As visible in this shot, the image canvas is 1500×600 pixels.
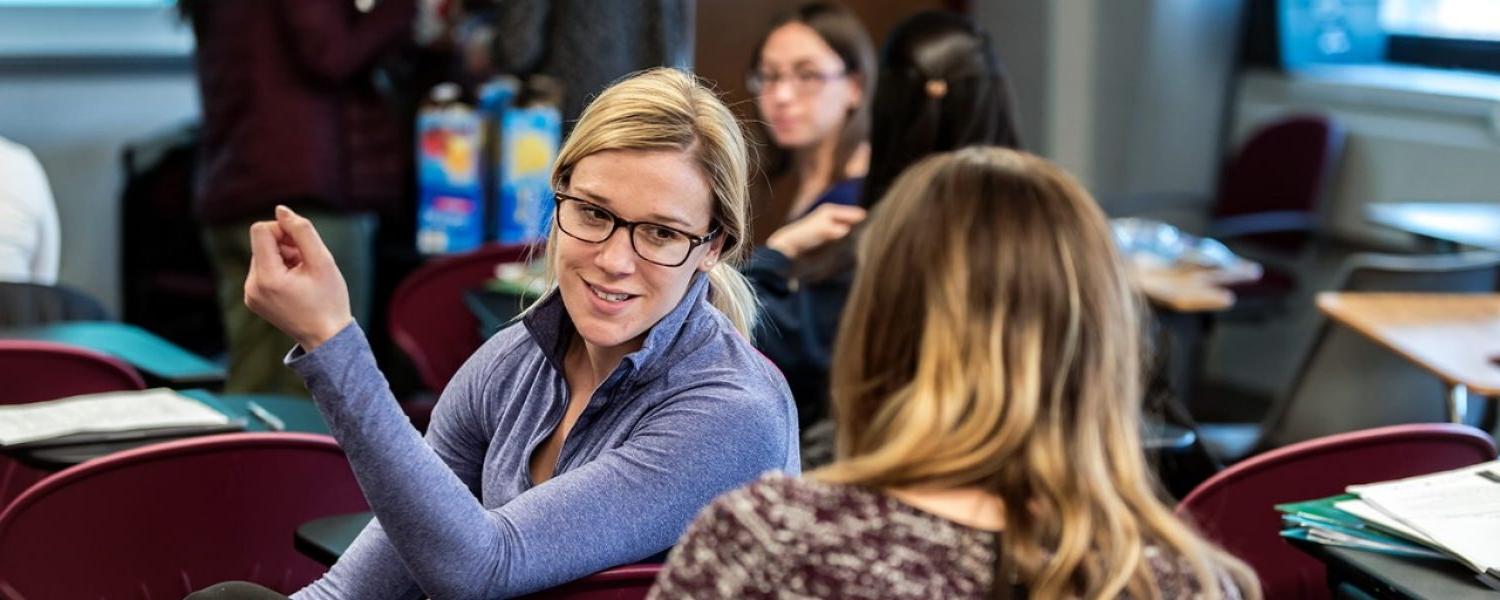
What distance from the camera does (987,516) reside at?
1.28 m

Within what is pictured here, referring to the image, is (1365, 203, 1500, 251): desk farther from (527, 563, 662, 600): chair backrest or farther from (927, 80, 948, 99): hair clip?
(527, 563, 662, 600): chair backrest

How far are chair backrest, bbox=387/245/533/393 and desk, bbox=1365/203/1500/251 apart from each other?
6.87 feet

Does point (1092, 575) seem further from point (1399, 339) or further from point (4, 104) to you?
point (4, 104)

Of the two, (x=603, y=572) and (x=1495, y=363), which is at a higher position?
(x=603, y=572)

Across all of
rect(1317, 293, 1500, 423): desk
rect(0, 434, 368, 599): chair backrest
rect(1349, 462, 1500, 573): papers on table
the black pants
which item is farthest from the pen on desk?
rect(1317, 293, 1500, 423): desk

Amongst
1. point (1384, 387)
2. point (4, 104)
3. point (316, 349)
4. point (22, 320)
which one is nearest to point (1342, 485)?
point (316, 349)

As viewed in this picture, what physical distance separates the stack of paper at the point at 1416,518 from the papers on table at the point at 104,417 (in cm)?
140

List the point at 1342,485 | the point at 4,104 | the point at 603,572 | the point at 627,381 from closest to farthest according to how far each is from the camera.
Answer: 1. the point at 603,572
2. the point at 627,381
3. the point at 1342,485
4. the point at 4,104

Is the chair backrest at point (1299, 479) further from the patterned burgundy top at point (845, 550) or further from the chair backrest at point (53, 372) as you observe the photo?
the chair backrest at point (53, 372)

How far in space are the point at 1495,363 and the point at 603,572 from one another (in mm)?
1831

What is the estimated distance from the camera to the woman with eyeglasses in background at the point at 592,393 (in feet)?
5.11

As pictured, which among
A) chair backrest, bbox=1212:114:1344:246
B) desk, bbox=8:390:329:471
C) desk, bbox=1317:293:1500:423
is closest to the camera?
desk, bbox=8:390:329:471

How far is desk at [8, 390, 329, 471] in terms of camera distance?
2221mm

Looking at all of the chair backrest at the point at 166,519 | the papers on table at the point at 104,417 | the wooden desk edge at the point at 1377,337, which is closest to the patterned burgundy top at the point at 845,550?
the chair backrest at the point at 166,519
